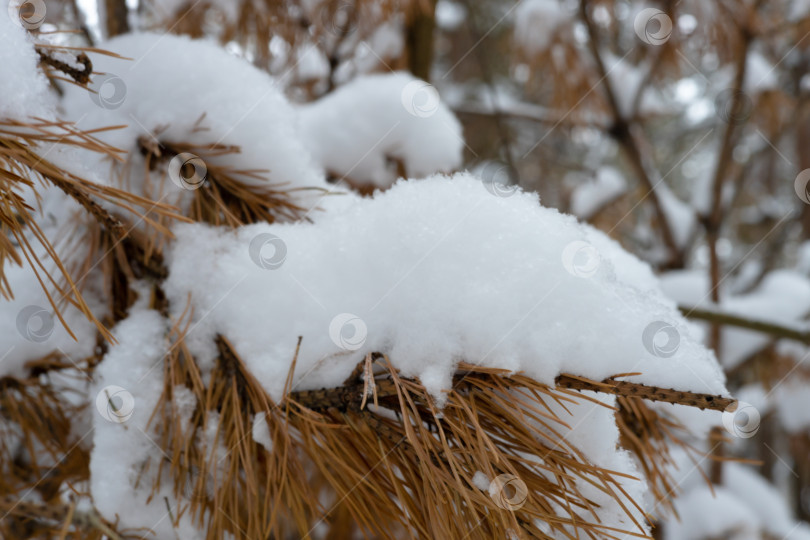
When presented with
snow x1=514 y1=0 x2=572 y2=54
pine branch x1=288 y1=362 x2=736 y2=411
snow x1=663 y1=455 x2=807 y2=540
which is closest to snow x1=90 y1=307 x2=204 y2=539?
pine branch x1=288 y1=362 x2=736 y2=411

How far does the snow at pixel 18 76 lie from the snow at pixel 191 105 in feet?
0.58

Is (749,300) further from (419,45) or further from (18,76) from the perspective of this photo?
(18,76)

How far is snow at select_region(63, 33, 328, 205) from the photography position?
592 millimetres

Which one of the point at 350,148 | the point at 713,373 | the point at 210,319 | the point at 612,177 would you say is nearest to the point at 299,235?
the point at 210,319

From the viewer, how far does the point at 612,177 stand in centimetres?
207

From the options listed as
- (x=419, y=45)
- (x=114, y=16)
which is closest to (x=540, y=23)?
(x=419, y=45)

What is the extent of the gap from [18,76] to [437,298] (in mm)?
316

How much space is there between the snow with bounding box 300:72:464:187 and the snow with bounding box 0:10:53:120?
538mm

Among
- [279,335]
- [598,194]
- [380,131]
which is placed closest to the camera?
[279,335]

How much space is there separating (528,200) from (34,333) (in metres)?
0.51

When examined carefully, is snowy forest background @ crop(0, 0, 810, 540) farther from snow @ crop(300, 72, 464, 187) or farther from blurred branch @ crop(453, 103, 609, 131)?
blurred branch @ crop(453, 103, 609, 131)

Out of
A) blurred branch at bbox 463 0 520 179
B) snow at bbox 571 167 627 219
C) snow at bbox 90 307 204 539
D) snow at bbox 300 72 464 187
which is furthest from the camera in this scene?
snow at bbox 571 167 627 219

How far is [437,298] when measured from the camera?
0.43 meters

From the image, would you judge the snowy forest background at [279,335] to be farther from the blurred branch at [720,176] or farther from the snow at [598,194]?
the snow at [598,194]
